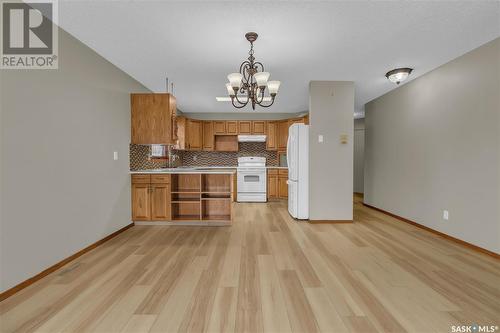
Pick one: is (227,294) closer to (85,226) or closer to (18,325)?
(18,325)

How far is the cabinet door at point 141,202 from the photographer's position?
3.82 meters

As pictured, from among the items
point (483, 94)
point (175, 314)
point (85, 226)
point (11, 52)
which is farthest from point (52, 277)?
point (483, 94)

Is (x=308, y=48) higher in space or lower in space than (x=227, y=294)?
higher

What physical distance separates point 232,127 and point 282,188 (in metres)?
2.19

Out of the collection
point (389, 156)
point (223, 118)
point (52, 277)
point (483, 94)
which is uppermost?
point (223, 118)

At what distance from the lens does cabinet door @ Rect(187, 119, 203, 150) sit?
6086mm

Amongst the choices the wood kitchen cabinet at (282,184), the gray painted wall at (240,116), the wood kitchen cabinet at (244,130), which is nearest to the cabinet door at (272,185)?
the wood kitchen cabinet at (282,184)

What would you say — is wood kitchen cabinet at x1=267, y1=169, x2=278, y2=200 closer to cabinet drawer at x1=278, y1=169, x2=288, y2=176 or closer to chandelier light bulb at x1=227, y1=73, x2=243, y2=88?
cabinet drawer at x1=278, y1=169, x2=288, y2=176

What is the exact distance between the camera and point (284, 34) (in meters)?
2.43

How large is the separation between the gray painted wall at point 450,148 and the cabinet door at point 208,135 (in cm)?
416

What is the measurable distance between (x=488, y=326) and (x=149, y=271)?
2.68m

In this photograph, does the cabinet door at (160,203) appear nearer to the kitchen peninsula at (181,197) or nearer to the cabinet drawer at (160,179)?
the kitchen peninsula at (181,197)

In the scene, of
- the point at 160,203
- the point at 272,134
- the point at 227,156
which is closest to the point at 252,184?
the point at 227,156

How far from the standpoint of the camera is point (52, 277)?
2131mm
